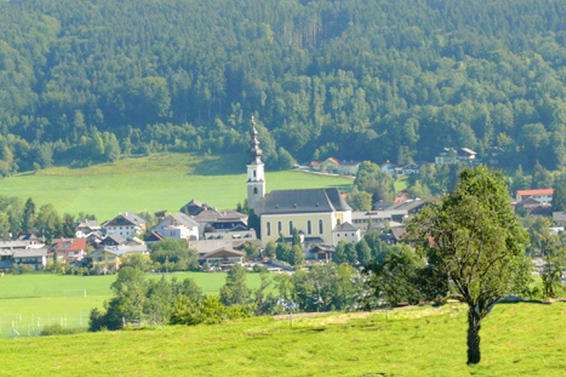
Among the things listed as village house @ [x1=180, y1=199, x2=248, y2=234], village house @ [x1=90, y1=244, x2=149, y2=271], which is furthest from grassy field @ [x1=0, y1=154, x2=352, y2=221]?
village house @ [x1=90, y1=244, x2=149, y2=271]

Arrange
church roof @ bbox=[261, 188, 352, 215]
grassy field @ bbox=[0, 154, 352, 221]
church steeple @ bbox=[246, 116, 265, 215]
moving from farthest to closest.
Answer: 1. grassy field @ bbox=[0, 154, 352, 221]
2. church steeple @ bbox=[246, 116, 265, 215]
3. church roof @ bbox=[261, 188, 352, 215]

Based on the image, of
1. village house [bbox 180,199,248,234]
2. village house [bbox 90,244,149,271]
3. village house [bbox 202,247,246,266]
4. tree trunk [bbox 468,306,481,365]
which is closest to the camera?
tree trunk [bbox 468,306,481,365]

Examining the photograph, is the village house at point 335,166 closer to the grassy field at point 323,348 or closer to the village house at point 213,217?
the village house at point 213,217

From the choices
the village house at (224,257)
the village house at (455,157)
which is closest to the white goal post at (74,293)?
the village house at (224,257)

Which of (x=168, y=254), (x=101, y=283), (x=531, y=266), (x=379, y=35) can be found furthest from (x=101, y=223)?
(x=379, y=35)

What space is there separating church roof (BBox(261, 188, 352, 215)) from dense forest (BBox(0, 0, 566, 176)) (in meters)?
34.1

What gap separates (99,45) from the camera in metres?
192

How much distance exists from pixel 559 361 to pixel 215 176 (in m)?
96.8

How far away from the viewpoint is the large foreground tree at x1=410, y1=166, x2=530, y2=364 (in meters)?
23.8

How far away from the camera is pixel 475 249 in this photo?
23891 mm

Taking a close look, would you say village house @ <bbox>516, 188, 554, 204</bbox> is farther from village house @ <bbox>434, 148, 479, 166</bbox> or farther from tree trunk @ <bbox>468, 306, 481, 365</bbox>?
tree trunk @ <bbox>468, 306, 481, 365</bbox>

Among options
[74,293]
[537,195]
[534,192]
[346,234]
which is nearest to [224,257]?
[346,234]

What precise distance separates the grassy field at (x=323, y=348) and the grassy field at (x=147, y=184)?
7216cm

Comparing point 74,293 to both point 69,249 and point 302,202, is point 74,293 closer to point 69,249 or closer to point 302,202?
point 69,249
